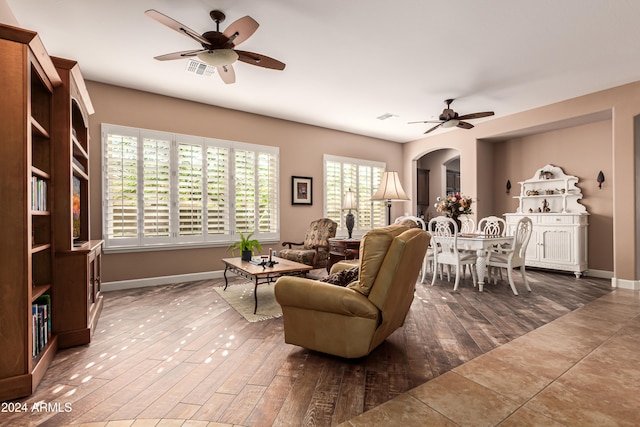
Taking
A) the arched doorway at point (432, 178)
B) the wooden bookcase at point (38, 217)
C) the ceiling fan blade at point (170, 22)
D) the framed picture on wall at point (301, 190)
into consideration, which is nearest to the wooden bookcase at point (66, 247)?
the wooden bookcase at point (38, 217)

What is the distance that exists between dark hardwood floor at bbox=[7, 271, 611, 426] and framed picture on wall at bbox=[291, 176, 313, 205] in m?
2.97

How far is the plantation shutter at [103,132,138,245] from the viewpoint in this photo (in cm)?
464

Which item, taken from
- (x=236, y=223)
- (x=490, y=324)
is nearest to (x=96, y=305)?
(x=236, y=223)

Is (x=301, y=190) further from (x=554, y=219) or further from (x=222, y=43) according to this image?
(x=554, y=219)

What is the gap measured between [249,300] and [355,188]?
4093 millimetres

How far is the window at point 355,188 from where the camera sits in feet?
23.0

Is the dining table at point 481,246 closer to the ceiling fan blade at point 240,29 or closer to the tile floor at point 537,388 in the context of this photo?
the tile floor at point 537,388

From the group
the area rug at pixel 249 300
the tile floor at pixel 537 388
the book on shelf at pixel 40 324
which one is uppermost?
the book on shelf at pixel 40 324

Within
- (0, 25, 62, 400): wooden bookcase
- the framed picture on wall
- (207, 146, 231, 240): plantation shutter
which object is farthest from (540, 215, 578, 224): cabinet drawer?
(0, 25, 62, 400): wooden bookcase

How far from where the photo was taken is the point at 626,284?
15.7 ft

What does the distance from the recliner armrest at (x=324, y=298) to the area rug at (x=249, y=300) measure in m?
1.07

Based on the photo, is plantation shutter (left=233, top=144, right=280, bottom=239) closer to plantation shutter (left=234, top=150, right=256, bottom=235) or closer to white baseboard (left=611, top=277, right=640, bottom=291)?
plantation shutter (left=234, top=150, right=256, bottom=235)

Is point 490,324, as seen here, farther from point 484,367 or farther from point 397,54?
point 397,54

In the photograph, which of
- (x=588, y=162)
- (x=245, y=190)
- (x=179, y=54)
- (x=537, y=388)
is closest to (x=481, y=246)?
(x=537, y=388)
